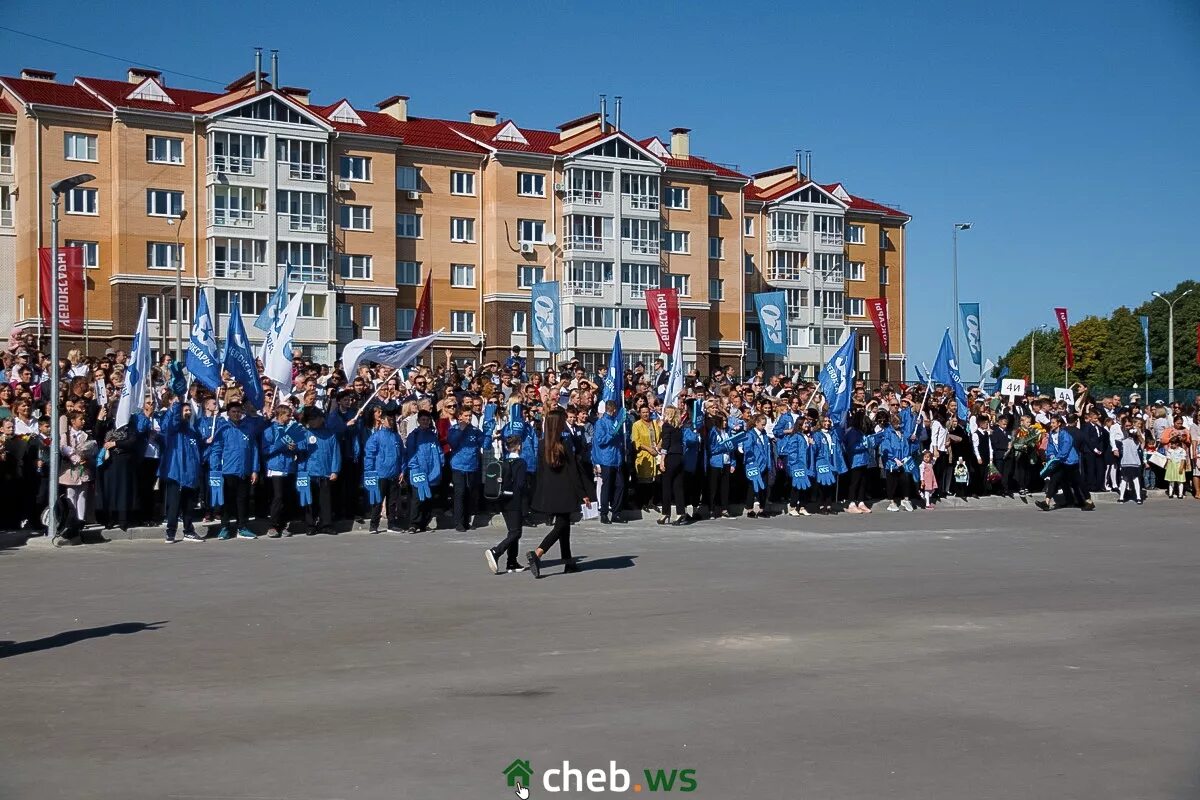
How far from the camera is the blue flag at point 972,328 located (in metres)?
41.5

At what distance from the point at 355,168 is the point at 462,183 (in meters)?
6.70

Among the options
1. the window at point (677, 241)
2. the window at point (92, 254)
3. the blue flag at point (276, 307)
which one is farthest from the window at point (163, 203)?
the blue flag at point (276, 307)

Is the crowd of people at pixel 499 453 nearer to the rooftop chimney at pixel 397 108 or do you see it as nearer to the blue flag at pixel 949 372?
the blue flag at pixel 949 372

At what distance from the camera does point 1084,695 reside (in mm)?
8125

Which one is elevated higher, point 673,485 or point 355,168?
point 355,168

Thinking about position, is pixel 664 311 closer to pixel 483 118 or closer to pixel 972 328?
pixel 972 328

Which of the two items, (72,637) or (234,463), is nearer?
(72,637)

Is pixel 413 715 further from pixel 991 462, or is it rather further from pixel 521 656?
pixel 991 462

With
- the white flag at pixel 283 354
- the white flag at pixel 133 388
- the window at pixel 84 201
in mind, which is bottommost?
the white flag at pixel 133 388

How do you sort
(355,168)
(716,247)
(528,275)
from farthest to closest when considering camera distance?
1. (716,247)
2. (528,275)
3. (355,168)

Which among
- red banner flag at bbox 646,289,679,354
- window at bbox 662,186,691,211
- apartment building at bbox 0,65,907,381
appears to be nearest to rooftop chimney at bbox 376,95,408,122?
apartment building at bbox 0,65,907,381

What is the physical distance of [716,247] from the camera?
82.6 meters

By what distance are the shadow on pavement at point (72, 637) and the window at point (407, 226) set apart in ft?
202

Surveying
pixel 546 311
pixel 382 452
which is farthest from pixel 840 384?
pixel 546 311
